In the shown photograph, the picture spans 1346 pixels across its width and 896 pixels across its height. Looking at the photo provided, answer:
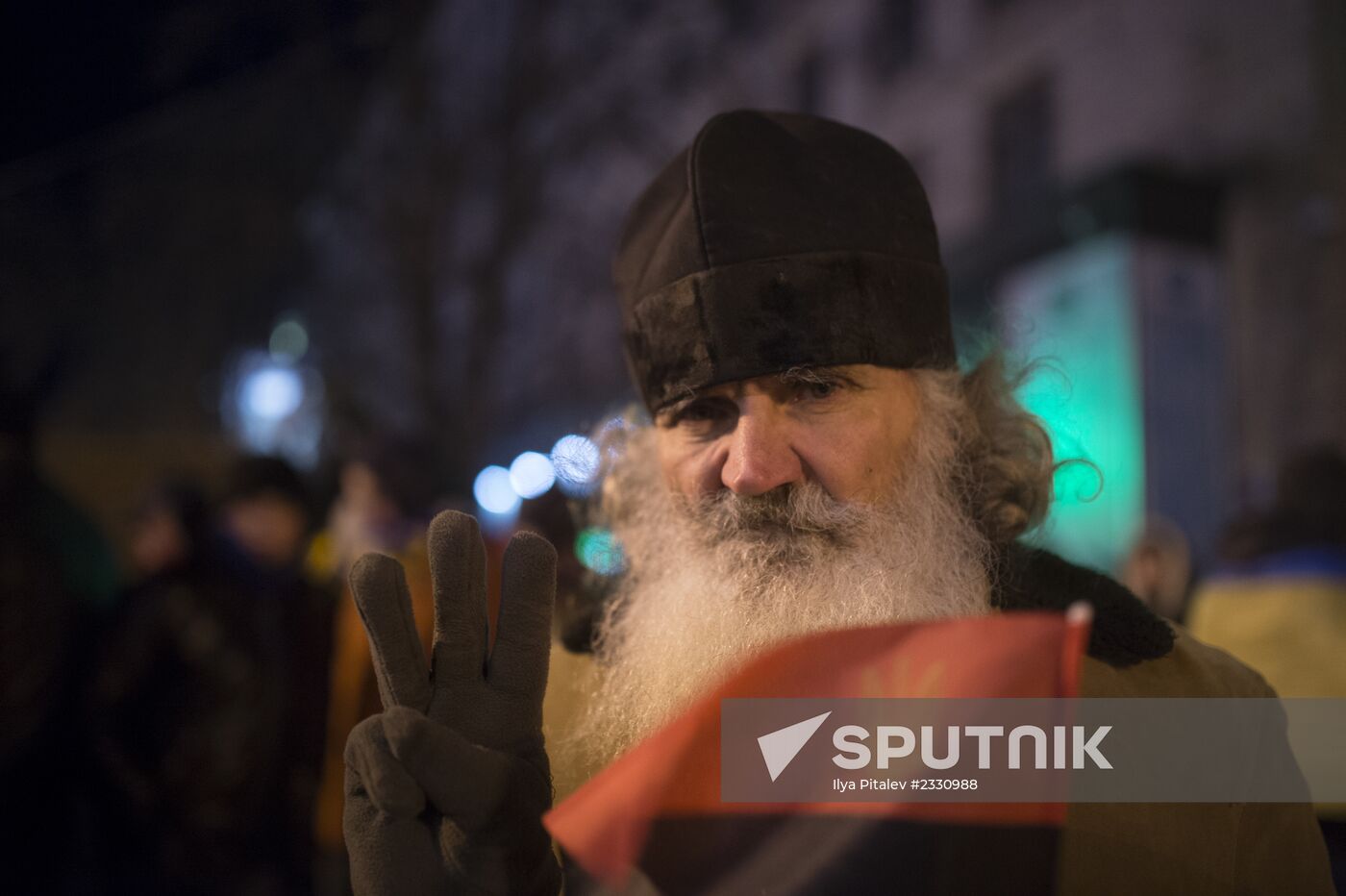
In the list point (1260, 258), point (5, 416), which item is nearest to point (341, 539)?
point (5, 416)

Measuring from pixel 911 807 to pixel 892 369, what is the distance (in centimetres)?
88

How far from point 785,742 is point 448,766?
448mm

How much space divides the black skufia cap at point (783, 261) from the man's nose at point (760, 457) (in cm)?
9

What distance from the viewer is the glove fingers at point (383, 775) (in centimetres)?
122

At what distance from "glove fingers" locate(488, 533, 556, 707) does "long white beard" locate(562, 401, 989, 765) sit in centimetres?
37

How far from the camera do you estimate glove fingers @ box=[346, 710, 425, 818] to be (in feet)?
4.00

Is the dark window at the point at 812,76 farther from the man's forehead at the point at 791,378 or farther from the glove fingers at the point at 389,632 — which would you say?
the glove fingers at the point at 389,632

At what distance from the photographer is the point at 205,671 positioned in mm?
3818

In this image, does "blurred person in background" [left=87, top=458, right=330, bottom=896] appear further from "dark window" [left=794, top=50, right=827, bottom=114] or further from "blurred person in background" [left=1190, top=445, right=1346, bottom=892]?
"dark window" [left=794, top=50, right=827, bottom=114]

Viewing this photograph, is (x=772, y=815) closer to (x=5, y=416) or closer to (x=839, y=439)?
(x=839, y=439)

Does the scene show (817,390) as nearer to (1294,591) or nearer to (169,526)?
(1294,591)

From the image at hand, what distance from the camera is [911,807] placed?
112cm

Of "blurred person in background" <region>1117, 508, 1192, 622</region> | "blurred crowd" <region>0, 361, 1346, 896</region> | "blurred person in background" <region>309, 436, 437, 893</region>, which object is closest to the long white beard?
"blurred crowd" <region>0, 361, 1346, 896</region>

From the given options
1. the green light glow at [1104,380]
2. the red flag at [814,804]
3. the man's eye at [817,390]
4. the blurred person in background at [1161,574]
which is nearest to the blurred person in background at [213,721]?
the man's eye at [817,390]
